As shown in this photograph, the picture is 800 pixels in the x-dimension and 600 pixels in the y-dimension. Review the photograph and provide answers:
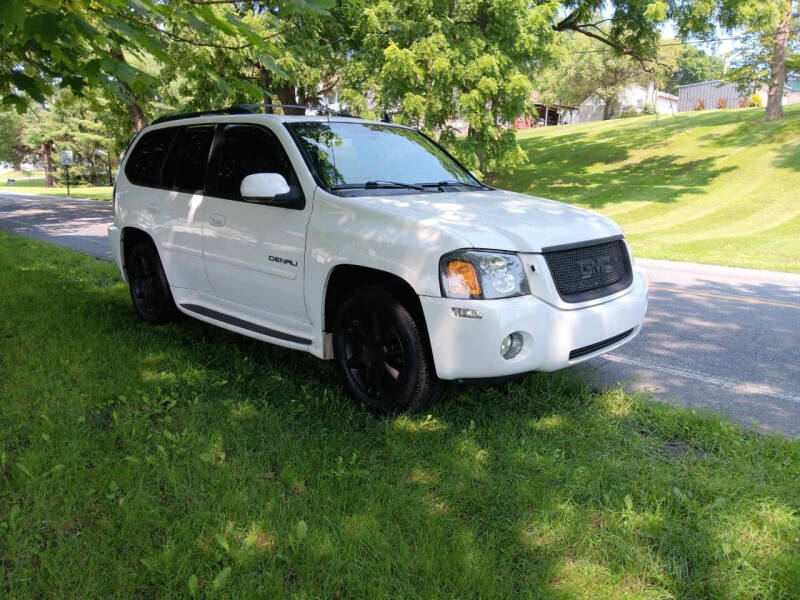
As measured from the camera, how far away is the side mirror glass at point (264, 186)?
4223 millimetres

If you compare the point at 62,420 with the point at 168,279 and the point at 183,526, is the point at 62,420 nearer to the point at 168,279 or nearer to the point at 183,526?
the point at 183,526

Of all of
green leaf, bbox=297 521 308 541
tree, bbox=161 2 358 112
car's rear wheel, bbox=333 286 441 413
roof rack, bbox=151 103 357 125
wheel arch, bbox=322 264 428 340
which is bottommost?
green leaf, bbox=297 521 308 541

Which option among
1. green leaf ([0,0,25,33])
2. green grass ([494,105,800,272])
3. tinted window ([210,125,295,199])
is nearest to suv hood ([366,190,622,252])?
tinted window ([210,125,295,199])

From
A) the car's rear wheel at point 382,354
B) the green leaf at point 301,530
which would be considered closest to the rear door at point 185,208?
the car's rear wheel at point 382,354

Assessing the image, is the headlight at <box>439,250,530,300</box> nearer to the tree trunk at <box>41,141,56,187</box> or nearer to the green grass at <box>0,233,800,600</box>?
the green grass at <box>0,233,800,600</box>

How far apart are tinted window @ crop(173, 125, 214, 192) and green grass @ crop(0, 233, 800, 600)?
5.05 ft

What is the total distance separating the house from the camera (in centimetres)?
6034

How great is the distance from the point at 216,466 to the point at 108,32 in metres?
3.83

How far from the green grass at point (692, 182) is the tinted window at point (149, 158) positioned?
30.4ft

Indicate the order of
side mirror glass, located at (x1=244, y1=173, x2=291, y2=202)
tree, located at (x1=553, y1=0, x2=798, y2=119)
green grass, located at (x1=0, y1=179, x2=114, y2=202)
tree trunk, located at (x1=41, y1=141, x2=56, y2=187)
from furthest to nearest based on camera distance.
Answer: tree trunk, located at (x1=41, y1=141, x2=56, y2=187) → green grass, located at (x1=0, y1=179, x2=114, y2=202) → tree, located at (x1=553, y1=0, x2=798, y2=119) → side mirror glass, located at (x1=244, y1=173, x2=291, y2=202)

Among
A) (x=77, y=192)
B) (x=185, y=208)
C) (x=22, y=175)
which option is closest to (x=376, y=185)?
(x=185, y=208)

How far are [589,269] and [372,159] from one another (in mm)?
1781

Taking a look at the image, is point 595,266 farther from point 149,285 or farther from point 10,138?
point 10,138

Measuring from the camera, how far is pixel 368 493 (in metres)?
3.18
